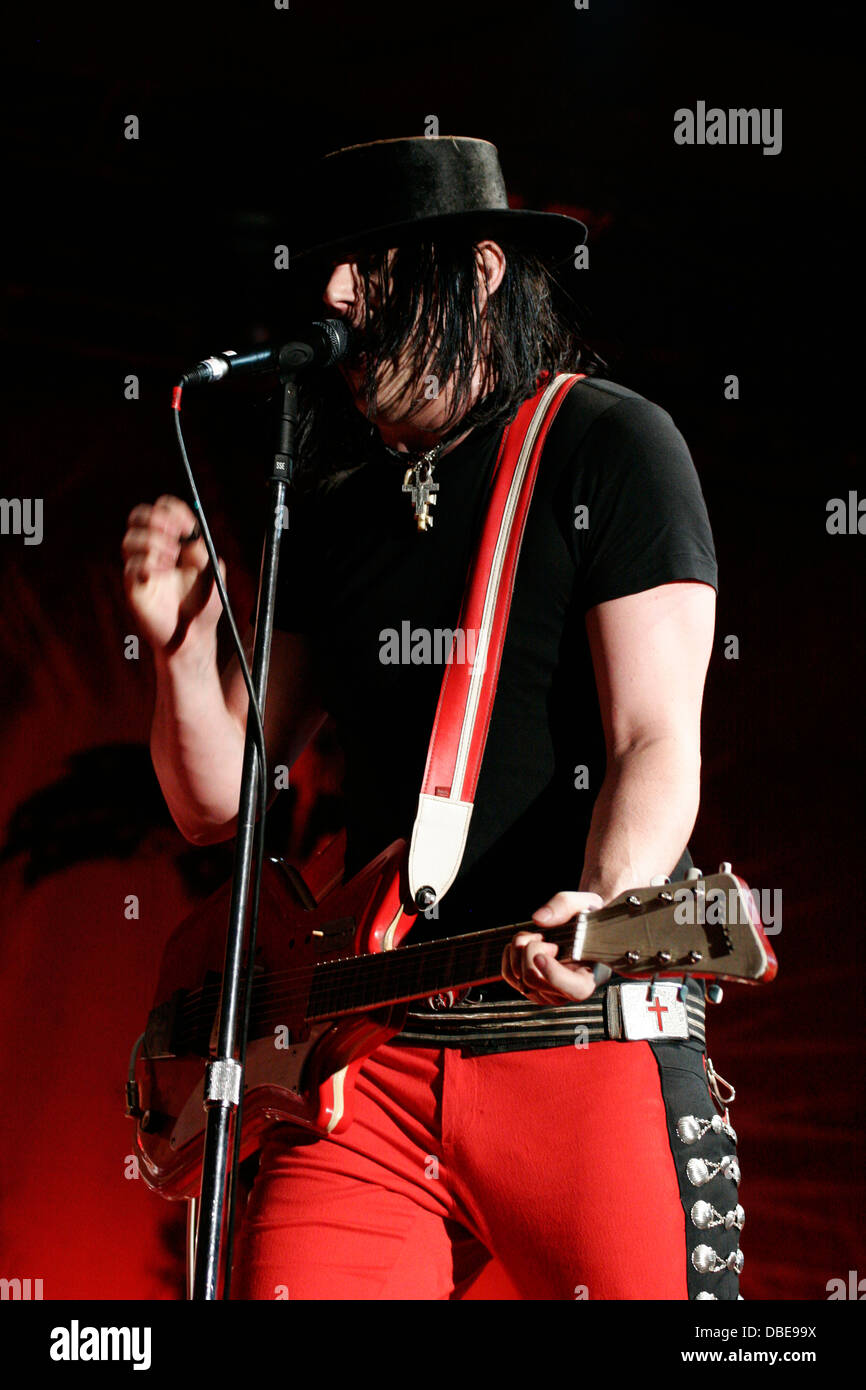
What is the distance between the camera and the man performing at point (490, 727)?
1492 mm

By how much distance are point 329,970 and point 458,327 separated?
3.36 feet

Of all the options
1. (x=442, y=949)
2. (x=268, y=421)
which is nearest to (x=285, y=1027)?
(x=442, y=949)

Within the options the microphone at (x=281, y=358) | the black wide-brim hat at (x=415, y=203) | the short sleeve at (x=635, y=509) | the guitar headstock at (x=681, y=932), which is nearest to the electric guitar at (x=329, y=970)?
the guitar headstock at (x=681, y=932)

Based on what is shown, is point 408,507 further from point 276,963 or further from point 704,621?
point 276,963

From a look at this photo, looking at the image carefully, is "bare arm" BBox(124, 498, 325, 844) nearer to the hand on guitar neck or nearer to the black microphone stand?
the black microphone stand

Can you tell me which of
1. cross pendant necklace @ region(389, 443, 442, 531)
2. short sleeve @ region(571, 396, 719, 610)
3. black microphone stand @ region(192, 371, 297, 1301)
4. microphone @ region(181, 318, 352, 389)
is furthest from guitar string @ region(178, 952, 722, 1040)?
microphone @ region(181, 318, 352, 389)

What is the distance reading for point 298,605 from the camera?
2.12 metres

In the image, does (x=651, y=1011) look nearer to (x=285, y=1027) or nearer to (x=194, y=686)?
(x=285, y=1027)

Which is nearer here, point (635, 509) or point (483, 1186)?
point (483, 1186)

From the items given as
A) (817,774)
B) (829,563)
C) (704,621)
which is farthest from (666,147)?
(704,621)

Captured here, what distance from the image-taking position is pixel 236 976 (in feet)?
4.70

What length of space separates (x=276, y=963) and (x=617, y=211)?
2.66 meters
